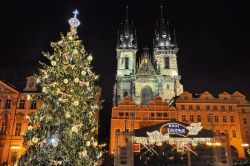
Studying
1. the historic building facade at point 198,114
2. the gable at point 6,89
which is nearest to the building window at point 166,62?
the historic building facade at point 198,114

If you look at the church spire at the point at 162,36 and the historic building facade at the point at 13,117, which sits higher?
the church spire at the point at 162,36

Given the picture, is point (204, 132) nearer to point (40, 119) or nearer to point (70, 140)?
point (70, 140)

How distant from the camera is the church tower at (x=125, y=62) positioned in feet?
201

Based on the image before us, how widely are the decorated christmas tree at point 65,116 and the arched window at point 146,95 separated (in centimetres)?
4538

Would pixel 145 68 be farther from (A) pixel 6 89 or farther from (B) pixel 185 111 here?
(A) pixel 6 89

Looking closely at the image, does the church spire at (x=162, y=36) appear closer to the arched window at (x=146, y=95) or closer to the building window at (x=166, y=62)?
the building window at (x=166, y=62)

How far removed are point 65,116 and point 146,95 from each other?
47.7 metres

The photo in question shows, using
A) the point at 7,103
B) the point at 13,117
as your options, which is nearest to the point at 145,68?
the point at 7,103

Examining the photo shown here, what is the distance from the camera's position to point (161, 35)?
72.1 m

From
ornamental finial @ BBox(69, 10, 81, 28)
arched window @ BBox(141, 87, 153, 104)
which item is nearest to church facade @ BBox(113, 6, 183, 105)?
arched window @ BBox(141, 87, 153, 104)

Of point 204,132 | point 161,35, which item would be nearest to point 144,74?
point 161,35

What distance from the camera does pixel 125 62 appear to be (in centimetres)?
6719

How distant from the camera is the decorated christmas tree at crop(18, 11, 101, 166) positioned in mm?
13016

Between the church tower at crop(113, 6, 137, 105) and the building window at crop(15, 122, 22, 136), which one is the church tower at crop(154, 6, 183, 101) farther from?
the building window at crop(15, 122, 22, 136)
